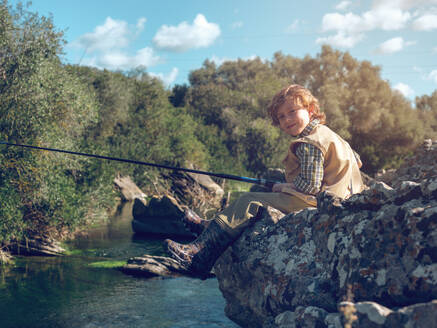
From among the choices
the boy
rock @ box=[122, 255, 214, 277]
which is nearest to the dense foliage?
rock @ box=[122, 255, 214, 277]

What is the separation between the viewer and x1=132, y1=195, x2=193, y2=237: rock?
1358 cm

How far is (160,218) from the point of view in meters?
13.9

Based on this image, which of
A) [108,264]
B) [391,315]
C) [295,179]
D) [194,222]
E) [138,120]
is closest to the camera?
[391,315]

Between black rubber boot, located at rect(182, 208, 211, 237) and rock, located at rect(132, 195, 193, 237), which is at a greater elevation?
black rubber boot, located at rect(182, 208, 211, 237)

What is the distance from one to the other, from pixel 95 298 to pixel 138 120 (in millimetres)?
26064

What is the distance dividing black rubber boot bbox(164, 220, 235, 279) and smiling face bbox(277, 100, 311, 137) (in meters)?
1.20

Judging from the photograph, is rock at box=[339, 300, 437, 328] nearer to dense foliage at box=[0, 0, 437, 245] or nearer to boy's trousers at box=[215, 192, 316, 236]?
boy's trousers at box=[215, 192, 316, 236]

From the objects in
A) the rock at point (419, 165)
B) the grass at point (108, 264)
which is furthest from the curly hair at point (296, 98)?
the grass at point (108, 264)

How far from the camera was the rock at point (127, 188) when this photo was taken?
22.4 metres

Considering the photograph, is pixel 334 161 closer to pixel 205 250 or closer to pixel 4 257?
pixel 205 250

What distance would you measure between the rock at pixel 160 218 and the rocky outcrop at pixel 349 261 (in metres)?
9.19

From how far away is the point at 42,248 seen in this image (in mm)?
10562

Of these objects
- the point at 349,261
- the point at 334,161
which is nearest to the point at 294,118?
the point at 334,161

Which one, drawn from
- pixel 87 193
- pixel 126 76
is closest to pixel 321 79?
pixel 126 76
